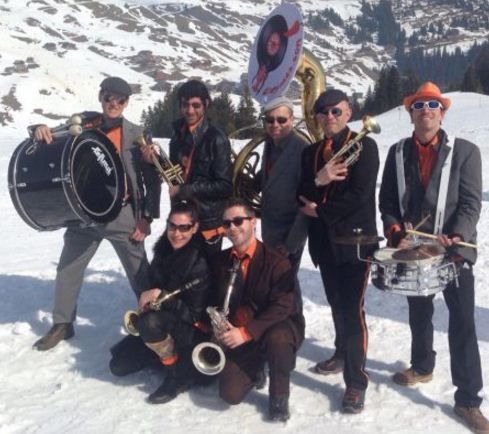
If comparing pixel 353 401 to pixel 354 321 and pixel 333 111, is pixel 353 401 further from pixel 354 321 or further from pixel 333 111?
pixel 333 111

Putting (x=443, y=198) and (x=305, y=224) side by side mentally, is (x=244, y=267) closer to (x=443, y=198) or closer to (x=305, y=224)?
(x=305, y=224)

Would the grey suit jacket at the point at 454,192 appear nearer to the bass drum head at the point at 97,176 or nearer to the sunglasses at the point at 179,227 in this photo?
the sunglasses at the point at 179,227

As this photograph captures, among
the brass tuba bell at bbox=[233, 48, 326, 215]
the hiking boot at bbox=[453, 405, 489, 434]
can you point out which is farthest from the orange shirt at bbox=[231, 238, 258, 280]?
the hiking boot at bbox=[453, 405, 489, 434]

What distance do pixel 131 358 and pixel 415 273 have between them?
2239 mm

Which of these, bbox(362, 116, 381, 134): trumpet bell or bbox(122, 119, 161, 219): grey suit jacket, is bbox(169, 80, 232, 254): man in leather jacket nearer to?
bbox(122, 119, 161, 219): grey suit jacket

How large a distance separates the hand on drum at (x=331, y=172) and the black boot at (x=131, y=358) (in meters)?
1.87

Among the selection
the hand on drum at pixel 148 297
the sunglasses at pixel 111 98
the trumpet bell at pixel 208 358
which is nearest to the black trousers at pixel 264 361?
the trumpet bell at pixel 208 358

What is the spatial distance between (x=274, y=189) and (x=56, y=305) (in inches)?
87.0

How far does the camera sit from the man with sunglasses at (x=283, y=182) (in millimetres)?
4469

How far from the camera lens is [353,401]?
414 cm

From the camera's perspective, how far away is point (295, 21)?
194 inches

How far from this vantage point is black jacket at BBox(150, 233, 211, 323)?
4.45 meters

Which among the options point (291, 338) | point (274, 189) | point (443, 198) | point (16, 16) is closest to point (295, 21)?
point (274, 189)

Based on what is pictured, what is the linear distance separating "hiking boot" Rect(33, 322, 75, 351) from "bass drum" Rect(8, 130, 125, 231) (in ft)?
3.18
